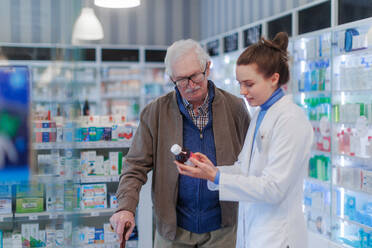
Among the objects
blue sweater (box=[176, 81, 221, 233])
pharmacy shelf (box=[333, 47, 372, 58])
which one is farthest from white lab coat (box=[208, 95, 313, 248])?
pharmacy shelf (box=[333, 47, 372, 58])

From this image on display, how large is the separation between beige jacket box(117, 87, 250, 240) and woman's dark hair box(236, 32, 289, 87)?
455 millimetres

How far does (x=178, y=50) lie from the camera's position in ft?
6.52

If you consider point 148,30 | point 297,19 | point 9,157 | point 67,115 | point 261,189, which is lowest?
point 261,189

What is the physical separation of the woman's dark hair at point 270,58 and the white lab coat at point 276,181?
4.3 inches

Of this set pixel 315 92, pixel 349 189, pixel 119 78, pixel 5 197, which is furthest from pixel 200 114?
pixel 119 78

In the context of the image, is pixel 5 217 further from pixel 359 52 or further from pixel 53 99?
pixel 359 52

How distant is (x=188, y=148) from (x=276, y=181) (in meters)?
0.60

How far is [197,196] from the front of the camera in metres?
1.98

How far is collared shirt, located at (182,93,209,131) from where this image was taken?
2064 millimetres

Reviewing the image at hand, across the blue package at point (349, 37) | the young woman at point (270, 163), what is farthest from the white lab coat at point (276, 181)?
the blue package at point (349, 37)

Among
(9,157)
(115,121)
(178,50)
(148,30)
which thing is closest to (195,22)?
(148,30)

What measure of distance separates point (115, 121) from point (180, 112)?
2480 mm

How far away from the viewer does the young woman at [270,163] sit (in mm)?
1521

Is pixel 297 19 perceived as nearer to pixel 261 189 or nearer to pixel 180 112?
pixel 180 112
